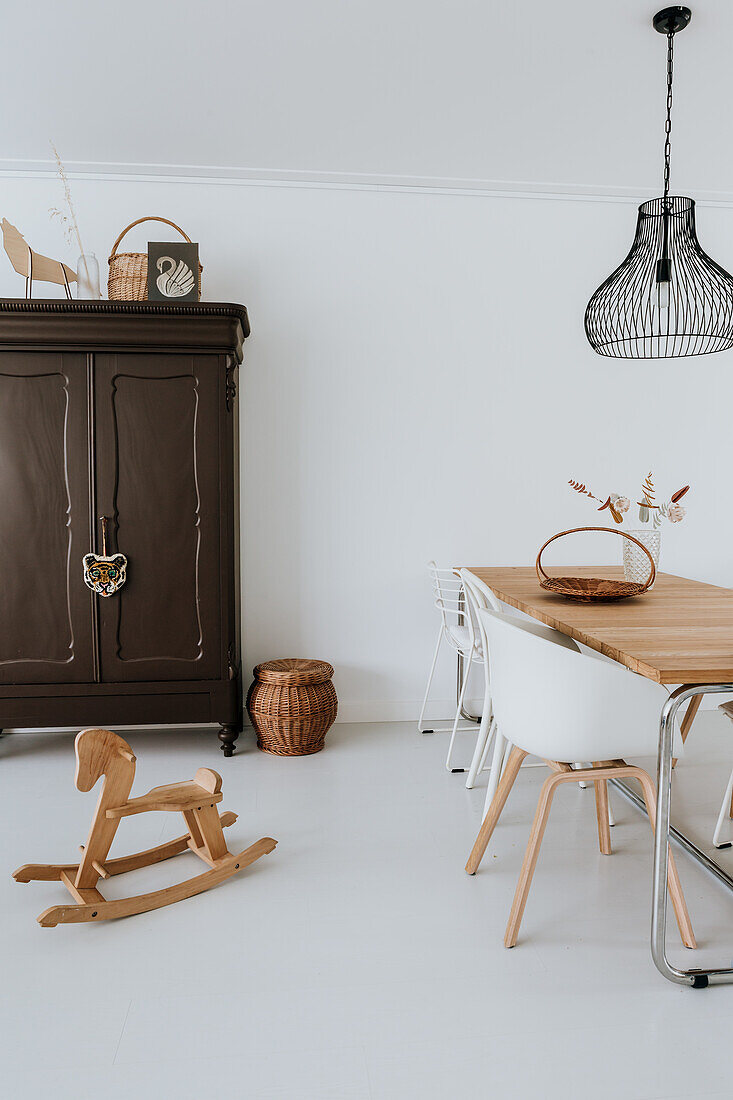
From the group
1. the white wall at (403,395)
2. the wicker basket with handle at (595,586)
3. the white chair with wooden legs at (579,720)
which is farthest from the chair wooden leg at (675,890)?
the white wall at (403,395)

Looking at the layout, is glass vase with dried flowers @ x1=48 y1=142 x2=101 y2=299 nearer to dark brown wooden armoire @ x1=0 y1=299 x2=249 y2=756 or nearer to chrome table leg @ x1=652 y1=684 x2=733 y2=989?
dark brown wooden armoire @ x1=0 y1=299 x2=249 y2=756

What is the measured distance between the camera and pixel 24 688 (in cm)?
327

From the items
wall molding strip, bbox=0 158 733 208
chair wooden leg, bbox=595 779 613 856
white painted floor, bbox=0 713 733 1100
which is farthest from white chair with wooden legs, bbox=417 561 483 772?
wall molding strip, bbox=0 158 733 208

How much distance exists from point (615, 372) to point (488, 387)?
665 mm

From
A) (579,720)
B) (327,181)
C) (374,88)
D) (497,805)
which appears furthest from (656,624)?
(327,181)

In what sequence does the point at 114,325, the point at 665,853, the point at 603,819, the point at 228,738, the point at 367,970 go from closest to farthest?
the point at 665,853 < the point at 367,970 < the point at 603,819 < the point at 114,325 < the point at 228,738

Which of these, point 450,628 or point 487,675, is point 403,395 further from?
point 487,675

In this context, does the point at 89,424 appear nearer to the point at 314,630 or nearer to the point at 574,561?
the point at 314,630

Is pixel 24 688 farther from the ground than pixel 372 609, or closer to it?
closer to it

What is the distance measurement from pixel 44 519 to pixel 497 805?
2.17 metres

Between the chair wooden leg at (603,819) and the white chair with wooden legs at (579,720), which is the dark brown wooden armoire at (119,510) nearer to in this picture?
the chair wooden leg at (603,819)

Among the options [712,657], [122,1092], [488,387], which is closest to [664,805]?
[712,657]

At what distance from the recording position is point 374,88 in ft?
9.41

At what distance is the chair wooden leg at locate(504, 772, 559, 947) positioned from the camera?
1.91 m
